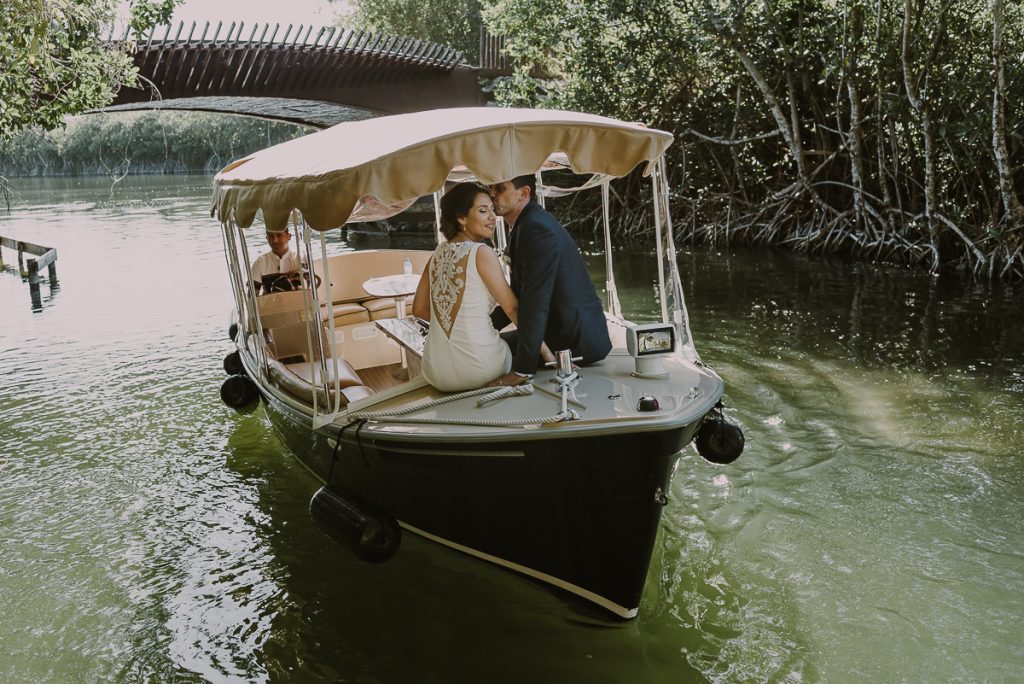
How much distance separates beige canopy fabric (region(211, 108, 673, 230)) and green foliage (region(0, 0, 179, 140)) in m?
5.12

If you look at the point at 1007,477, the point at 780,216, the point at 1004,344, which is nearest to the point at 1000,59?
the point at 1004,344

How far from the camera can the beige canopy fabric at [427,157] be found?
4293mm

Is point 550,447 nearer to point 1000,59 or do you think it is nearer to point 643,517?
point 643,517

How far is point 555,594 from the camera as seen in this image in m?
4.67

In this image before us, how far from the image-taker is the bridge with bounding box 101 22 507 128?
17453 mm

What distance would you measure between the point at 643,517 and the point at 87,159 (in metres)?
Result: 56.6

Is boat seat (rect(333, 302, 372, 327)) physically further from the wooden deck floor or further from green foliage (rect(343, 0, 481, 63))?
green foliage (rect(343, 0, 481, 63))

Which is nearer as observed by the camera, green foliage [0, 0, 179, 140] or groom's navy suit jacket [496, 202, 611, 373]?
groom's navy suit jacket [496, 202, 611, 373]

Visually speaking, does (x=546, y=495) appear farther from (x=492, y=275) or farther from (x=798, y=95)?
(x=798, y=95)

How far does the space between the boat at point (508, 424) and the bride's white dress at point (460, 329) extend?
154 mm

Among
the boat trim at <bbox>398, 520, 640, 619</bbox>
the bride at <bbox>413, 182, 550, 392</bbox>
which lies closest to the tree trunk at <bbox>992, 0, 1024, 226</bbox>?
the bride at <bbox>413, 182, 550, 392</bbox>

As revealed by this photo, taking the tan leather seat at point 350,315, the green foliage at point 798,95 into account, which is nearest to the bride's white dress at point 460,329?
the tan leather seat at point 350,315

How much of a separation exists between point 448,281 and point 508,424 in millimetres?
921

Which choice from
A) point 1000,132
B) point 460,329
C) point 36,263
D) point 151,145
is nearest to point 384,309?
point 460,329
